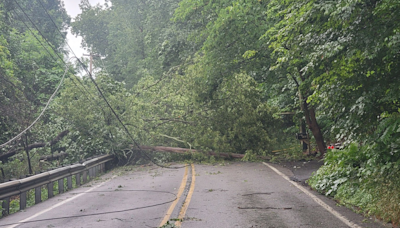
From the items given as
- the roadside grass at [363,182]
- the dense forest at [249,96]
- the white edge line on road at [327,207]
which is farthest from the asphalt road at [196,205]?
the dense forest at [249,96]

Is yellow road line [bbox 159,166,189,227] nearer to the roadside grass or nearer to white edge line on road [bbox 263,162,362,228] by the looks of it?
white edge line on road [bbox 263,162,362,228]

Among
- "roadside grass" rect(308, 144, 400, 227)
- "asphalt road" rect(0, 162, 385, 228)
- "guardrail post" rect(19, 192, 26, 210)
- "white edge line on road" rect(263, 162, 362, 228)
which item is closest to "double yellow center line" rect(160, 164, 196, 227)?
"asphalt road" rect(0, 162, 385, 228)

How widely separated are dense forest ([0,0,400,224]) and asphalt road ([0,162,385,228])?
2.70 ft

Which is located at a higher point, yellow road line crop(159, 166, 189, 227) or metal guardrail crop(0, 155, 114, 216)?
metal guardrail crop(0, 155, 114, 216)

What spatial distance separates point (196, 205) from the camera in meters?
8.13

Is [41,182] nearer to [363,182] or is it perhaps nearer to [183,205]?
[183,205]

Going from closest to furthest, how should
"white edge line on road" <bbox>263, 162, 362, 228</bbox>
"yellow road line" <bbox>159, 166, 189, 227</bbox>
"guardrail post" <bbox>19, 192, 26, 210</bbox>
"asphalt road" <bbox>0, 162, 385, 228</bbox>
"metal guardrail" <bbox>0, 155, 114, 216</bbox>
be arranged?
1. "white edge line on road" <bbox>263, 162, 362, 228</bbox>
2. "asphalt road" <bbox>0, 162, 385, 228</bbox>
3. "yellow road line" <bbox>159, 166, 189, 227</bbox>
4. "metal guardrail" <bbox>0, 155, 114, 216</bbox>
5. "guardrail post" <bbox>19, 192, 26, 210</bbox>

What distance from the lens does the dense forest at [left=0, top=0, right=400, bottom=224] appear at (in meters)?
7.66

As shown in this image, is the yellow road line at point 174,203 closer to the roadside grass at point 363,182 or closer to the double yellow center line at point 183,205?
the double yellow center line at point 183,205

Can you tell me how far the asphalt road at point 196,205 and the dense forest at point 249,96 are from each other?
0.82m

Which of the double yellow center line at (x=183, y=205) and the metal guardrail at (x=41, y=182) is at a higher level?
the metal guardrail at (x=41, y=182)

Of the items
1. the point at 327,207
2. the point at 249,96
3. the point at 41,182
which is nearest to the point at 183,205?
the point at 327,207

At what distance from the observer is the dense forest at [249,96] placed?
7660mm

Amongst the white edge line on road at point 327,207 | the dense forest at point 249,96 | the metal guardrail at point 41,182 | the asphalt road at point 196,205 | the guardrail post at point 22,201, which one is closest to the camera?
the white edge line on road at point 327,207
